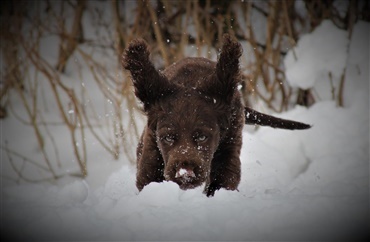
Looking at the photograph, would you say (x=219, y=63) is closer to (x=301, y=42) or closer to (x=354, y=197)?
(x=354, y=197)

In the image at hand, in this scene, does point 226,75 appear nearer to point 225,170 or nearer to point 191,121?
point 191,121

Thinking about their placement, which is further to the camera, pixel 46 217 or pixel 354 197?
pixel 354 197

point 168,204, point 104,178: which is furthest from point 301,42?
point 168,204

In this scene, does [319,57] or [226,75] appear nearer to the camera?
[226,75]

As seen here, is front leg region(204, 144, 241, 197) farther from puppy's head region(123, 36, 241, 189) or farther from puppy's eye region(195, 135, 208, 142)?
puppy's eye region(195, 135, 208, 142)

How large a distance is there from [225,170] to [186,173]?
2.03ft

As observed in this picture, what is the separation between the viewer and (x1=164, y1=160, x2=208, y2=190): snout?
8.78 ft

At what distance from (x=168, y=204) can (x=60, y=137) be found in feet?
17.8

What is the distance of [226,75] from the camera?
3031 millimetres

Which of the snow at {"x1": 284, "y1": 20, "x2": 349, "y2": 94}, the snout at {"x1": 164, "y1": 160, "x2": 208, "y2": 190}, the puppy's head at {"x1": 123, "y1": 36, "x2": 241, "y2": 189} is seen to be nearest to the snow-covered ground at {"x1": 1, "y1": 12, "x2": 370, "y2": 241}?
the snout at {"x1": 164, "y1": 160, "x2": 208, "y2": 190}

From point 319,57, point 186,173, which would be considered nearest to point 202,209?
point 186,173

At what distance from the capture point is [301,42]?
6.03 metres

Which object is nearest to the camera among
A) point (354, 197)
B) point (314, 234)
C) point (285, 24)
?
point (314, 234)

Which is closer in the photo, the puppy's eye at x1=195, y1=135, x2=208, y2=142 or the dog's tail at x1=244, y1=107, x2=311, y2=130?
the puppy's eye at x1=195, y1=135, x2=208, y2=142
